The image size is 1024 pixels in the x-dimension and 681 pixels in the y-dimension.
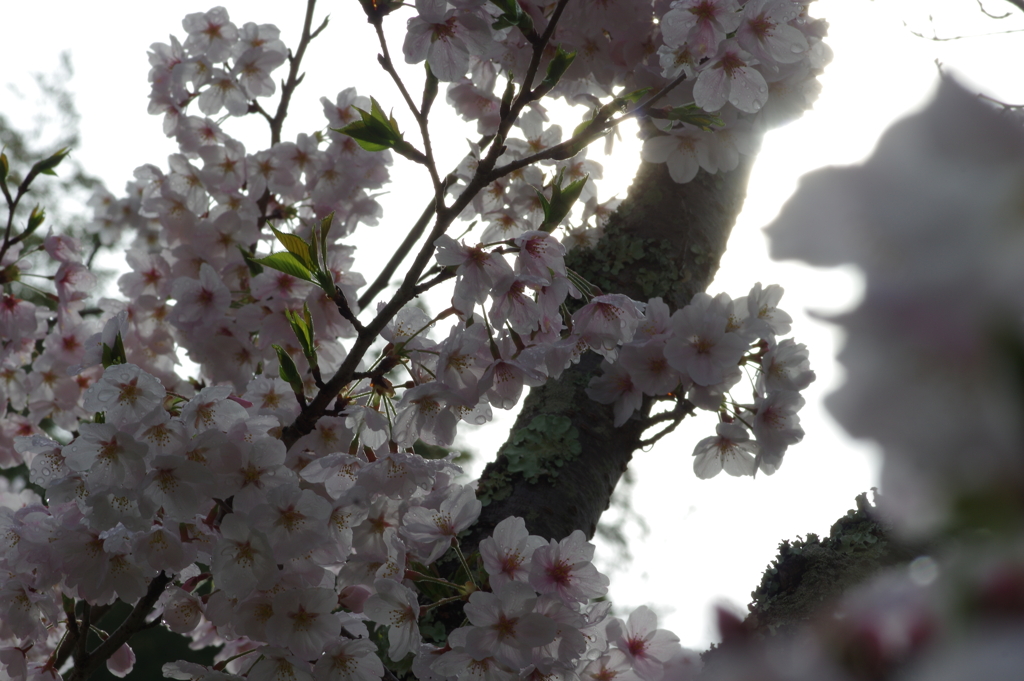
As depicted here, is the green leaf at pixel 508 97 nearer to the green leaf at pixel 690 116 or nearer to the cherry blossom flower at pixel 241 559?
the green leaf at pixel 690 116

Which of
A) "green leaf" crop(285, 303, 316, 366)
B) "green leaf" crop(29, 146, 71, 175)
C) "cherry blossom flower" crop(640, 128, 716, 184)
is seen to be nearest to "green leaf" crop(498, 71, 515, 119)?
"green leaf" crop(285, 303, 316, 366)

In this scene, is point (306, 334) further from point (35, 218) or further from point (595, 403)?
point (35, 218)

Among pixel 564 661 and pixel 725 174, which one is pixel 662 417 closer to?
pixel 564 661

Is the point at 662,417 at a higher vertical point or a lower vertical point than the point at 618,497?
lower

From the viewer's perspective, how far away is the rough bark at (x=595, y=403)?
1402mm

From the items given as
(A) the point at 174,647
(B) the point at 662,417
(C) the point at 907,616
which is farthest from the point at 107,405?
(A) the point at 174,647

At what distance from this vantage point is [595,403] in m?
1.49

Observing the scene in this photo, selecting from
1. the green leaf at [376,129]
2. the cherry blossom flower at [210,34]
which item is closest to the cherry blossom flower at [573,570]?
the green leaf at [376,129]

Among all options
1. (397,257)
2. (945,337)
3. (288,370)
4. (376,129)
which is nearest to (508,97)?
(376,129)

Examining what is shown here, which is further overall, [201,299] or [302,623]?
[201,299]

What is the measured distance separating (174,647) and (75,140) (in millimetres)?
5831

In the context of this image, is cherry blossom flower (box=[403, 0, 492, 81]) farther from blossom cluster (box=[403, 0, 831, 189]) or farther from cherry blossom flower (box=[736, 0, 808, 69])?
cherry blossom flower (box=[736, 0, 808, 69])

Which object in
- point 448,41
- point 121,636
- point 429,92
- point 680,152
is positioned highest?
point 680,152

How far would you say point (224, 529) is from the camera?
103 centimetres
